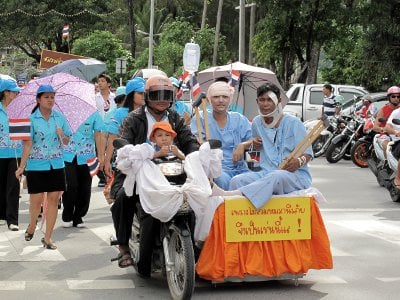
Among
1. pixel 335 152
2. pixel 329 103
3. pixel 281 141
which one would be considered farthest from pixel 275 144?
pixel 329 103

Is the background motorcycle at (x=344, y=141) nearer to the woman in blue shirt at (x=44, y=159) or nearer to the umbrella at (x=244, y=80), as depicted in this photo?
the umbrella at (x=244, y=80)

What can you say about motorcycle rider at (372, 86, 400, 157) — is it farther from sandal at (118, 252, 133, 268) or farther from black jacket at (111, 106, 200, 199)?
sandal at (118, 252, 133, 268)

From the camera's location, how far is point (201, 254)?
25.3 ft

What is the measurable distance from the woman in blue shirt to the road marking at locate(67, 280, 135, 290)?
1692 millimetres

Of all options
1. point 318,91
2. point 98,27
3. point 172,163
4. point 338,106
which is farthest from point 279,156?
point 98,27

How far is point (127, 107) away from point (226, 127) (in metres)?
1.93

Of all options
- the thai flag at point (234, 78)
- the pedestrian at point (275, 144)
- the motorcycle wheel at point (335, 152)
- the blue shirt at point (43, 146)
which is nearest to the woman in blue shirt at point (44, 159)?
the blue shirt at point (43, 146)

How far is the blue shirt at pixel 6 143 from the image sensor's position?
447 inches

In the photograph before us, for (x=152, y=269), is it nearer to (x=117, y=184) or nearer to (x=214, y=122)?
(x=117, y=184)

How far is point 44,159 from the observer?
985 cm

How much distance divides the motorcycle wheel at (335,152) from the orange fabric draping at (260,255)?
556 inches

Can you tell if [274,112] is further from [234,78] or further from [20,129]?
[234,78]

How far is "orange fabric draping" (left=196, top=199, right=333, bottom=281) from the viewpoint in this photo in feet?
25.2

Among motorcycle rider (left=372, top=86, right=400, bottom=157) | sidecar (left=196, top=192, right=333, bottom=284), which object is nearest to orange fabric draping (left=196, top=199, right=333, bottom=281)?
sidecar (left=196, top=192, right=333, bottom=284)
